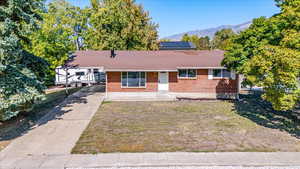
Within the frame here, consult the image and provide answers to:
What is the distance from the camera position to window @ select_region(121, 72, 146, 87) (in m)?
17.4

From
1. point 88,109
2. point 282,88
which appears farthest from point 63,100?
point 282,88

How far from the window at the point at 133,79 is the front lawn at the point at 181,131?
3.38 m

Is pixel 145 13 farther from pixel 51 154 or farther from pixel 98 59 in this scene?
pixel 51 154

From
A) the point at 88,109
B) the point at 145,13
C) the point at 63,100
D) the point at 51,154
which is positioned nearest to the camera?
the point at 51,154

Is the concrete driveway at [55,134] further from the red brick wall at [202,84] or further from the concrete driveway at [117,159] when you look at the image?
the red brick wall at [202,84]

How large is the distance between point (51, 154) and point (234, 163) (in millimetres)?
6687

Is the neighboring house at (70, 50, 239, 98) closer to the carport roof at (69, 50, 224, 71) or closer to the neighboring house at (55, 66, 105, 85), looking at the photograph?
the carport roof at (69, 50, 224, 71)

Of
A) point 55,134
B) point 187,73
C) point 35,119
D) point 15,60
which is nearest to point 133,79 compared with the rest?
point 187,73

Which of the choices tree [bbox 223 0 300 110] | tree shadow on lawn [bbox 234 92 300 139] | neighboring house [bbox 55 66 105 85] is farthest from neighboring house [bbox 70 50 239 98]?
neighboring house [bbox 55 66 105 85]

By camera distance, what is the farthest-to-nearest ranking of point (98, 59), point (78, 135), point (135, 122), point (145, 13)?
point (145, 13)
point (98, 59)
point (135, 122)
point (78, 135)

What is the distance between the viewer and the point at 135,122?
11141 millimetres

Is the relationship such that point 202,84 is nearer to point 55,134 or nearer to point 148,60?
point 148,60

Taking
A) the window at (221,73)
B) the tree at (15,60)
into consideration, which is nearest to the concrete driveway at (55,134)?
the tree at (15,60)

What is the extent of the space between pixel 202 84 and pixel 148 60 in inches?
222
